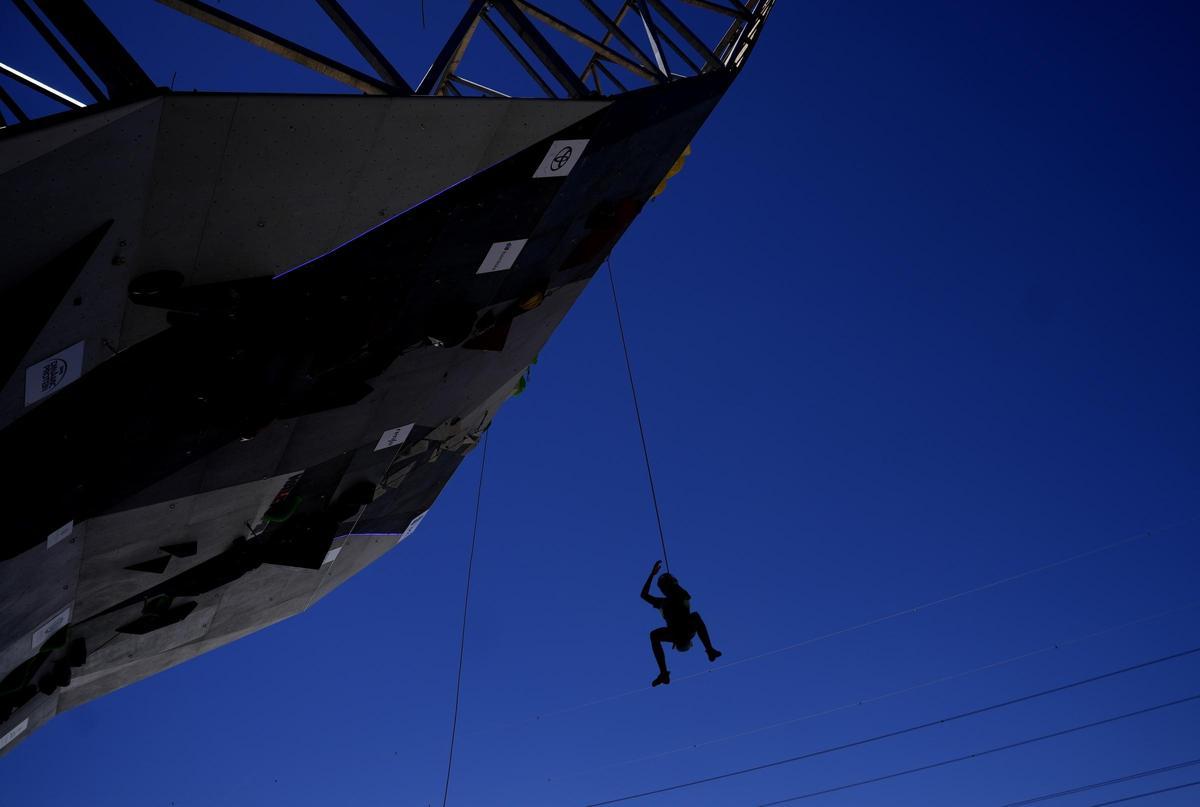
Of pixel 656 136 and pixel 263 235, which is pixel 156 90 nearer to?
pixel 263 235

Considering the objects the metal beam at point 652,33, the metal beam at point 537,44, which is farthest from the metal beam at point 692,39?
the metal beam at point 537,44

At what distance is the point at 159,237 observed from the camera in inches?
202

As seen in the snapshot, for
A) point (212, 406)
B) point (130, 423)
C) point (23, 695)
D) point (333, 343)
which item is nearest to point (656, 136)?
point (333, 343)

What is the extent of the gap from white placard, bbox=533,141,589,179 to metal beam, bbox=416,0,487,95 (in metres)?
1.04

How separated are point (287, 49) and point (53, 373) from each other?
2.70m

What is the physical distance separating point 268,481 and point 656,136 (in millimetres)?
5602

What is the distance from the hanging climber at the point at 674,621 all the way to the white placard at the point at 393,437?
11.7 feet

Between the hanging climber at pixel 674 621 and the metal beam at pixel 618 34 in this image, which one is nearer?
the metal beam at pixel 618 34

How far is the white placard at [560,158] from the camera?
6.74m

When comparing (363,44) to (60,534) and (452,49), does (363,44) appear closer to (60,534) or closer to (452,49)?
(452,49)

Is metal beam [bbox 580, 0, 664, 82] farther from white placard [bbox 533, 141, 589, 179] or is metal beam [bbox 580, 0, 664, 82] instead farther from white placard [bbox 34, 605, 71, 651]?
white placard [bbox 34, 605, 71, 651]

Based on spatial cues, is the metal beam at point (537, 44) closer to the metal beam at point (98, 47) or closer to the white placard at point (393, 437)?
the metal beam at point (98, 47)

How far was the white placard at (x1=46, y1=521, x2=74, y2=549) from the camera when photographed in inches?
275

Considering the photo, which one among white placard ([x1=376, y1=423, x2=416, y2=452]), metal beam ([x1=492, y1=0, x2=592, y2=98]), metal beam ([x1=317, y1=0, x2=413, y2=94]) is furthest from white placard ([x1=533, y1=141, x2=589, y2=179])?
white placard ([x1=376, y1=423, x2=416, y2=452])
